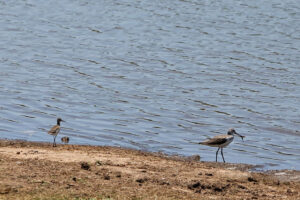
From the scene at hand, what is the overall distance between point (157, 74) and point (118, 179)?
40.6 feet

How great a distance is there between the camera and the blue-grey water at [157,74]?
60.8 feet

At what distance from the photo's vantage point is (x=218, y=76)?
79.6 feet

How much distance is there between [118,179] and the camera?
1211 cm

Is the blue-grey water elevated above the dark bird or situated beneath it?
elevated above

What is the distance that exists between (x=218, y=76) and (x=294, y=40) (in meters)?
6.64

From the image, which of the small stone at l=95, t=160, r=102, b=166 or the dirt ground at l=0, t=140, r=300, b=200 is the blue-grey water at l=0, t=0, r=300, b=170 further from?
the small stone at l=95, t=160, r=102, b=166

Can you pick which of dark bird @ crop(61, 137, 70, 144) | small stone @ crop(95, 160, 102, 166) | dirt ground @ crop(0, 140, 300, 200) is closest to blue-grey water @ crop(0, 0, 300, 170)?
dark bird @ crop(61, 137, 70, 144)

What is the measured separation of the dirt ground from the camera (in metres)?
11.1

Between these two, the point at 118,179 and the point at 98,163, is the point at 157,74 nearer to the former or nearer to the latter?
the point at 98,163

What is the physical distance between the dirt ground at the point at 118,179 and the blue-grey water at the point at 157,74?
3.15 metres

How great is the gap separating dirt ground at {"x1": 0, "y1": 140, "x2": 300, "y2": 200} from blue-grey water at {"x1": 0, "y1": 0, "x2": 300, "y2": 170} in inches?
124

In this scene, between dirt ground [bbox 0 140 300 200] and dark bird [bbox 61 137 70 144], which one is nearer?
dirt ground [bbox 0 140 300 200]

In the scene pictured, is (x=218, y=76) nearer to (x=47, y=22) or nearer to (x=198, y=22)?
(x=198, y=22)

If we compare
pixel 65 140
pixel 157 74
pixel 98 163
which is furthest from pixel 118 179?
pixel 157 74
